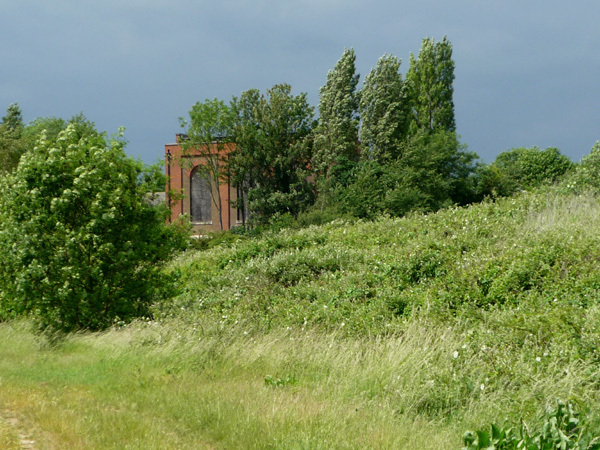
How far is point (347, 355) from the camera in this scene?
8.80 metres

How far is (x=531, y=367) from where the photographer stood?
763 cm

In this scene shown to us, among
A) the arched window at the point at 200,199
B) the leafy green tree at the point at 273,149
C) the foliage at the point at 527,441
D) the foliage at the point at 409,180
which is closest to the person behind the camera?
the foliage at the point at 527,441

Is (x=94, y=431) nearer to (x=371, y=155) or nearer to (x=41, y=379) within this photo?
(x=41, y=379)

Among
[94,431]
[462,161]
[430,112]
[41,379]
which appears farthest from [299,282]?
[430,112]

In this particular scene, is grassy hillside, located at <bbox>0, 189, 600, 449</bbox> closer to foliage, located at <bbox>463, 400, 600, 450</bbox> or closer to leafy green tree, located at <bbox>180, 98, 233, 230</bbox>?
foliage, located at <bbox>463, 400, 600, 450</bbox>

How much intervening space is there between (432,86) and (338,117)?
25.5 ft

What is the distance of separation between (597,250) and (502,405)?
682 cm

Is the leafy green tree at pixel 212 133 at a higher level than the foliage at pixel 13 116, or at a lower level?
lower

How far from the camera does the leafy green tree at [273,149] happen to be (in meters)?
47.4

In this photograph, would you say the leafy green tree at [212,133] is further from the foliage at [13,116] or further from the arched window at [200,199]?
the foliage at [13,116]

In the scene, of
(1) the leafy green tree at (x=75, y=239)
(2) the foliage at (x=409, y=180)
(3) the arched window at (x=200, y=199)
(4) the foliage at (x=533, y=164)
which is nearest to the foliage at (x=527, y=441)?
(1) the leafy green tree at (x=75, y=239)

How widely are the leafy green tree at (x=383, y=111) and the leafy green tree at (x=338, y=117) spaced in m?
1.08

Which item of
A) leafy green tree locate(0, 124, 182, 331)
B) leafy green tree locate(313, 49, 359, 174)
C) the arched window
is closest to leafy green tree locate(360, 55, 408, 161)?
leafy green tree locate(313, 49, 359, 174)

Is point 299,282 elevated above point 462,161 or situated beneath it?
situated beneath
